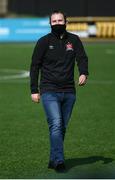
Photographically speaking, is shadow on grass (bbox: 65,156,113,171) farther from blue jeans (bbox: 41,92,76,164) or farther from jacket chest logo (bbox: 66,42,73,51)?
jacket chest logo (bbox: 66,42,73,51)

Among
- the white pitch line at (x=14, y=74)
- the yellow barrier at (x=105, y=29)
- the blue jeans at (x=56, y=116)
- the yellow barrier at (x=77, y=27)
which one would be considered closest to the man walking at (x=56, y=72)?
the blue jeans at (x=56, y=116)

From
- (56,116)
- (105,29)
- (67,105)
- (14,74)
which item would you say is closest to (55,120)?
(56,116)

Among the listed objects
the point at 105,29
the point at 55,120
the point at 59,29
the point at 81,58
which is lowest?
the point at 105,29

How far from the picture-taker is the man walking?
29.5ft

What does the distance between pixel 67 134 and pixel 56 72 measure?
145 inches

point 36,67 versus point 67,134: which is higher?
point 36,67

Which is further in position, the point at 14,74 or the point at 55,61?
the point at 14,74

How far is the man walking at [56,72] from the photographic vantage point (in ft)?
29.5

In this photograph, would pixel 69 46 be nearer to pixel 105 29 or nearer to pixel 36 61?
pixel 36 61

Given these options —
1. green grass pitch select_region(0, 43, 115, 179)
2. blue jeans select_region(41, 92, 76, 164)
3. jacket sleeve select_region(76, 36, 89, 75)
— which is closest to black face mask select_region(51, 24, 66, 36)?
jacket sleeve select_region(76, 36, 89, 75)

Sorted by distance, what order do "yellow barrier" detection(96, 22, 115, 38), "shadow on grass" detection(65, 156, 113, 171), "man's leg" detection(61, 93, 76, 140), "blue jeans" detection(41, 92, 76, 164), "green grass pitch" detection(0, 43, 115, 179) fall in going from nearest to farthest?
"blue jeans" detection(41, 92, 76, 164)
"man's leg" detection(61, 93, 76, 140)
"green grass pitch" detection(0, 43, 115, 179)
"shadow on grass" detection(65, 156, 113, 171)
"yellow barrier" detection(96, 22, 115, 38)

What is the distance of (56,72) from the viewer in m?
9.05

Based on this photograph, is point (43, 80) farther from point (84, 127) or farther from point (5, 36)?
point (5, 36)

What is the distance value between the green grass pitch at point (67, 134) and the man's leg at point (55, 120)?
0.28 meters
